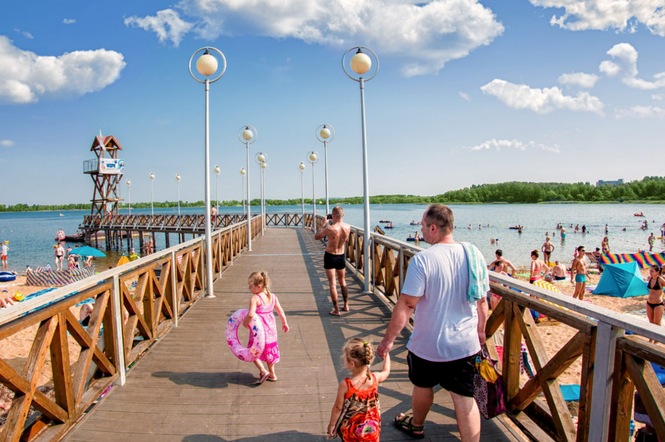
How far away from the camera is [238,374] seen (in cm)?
344

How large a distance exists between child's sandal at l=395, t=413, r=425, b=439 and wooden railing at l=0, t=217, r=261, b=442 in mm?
2203

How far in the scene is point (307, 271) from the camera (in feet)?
28.2

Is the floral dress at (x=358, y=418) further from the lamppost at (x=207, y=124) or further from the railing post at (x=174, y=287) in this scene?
the lamppost at (x=207, y=124)

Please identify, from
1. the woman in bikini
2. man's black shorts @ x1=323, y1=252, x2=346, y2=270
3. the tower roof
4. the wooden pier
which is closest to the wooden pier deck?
the wooden pier

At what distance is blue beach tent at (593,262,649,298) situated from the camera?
43.3 ft

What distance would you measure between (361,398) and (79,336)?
2056 mm

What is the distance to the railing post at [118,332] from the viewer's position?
3182 mm

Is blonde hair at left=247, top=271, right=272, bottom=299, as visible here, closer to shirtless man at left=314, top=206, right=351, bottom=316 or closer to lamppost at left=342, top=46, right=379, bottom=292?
shirtless man at left=314, top=206, right=351, bottom=316

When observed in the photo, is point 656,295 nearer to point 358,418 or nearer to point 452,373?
point 452,373

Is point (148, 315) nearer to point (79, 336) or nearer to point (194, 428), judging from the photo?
point (79, 336)

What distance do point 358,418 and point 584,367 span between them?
120 centimetres

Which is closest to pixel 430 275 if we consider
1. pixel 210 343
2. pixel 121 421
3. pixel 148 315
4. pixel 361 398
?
pixel 361 398

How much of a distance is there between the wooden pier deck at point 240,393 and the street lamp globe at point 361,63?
12.9ft

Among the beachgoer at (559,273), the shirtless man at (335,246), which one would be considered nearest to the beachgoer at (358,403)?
the shirtless man at (335,246)
